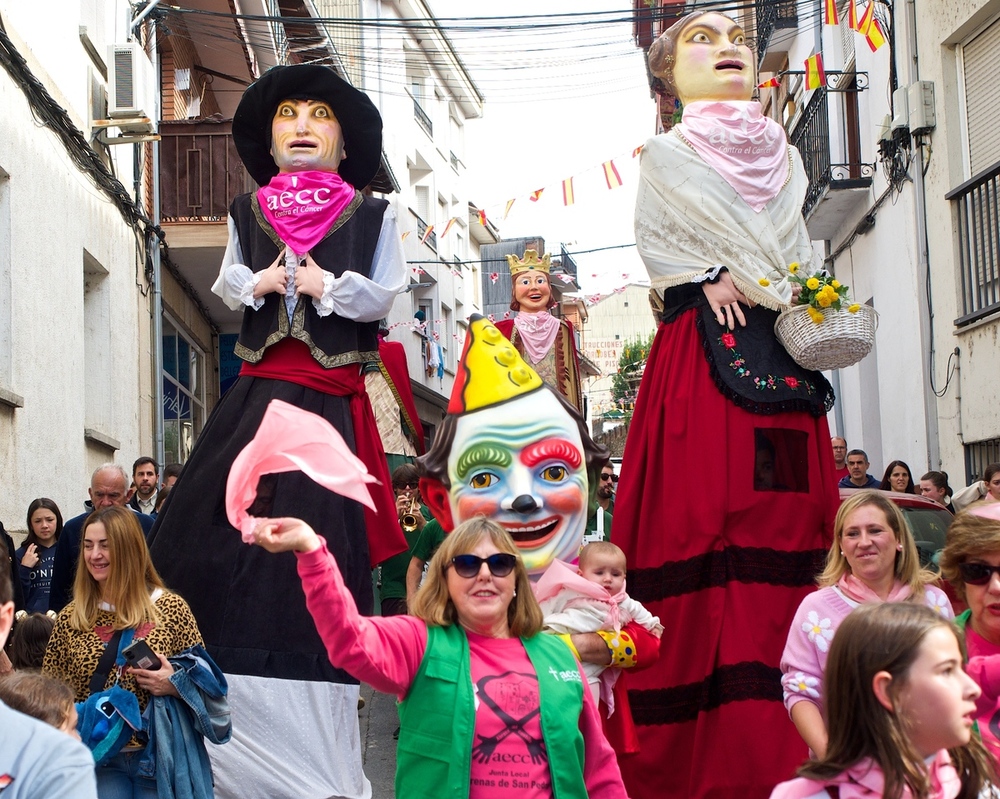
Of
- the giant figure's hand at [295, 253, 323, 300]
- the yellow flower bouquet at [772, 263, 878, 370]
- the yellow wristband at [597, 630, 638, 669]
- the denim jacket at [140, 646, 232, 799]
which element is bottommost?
the denim jacket at [140, 646, 232, 799]

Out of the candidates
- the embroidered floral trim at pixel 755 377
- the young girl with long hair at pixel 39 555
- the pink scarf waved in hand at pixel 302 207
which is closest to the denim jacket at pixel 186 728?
the pink scarf waved in hand at pixel 302 207

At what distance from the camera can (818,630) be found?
389 centimetres

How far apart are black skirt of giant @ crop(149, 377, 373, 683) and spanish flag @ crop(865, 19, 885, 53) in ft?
23.6

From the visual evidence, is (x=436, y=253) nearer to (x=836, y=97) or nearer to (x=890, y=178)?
(x=836, y=97)

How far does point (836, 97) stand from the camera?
51.2ft

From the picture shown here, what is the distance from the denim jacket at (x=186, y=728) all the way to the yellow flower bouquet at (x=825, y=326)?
2.46 meters

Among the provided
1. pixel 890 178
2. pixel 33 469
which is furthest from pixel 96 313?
pixel 890 178

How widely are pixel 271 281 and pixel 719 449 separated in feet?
6.25

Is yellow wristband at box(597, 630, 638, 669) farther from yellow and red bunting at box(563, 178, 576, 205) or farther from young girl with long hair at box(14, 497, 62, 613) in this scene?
yellow and red bunting at box(563, 178, 576, 205)

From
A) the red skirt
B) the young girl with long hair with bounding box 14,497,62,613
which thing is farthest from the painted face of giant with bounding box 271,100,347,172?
the young girl with long hair with bounding box 14,497,62,613

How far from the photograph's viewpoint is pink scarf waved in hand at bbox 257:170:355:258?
572 cm

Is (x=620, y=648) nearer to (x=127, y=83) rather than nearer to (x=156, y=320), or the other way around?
(x=127, y=83)

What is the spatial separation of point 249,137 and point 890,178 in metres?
8.37

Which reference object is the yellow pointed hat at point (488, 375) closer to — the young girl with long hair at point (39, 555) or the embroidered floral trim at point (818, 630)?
the embroidered floral trim at point (818, 630)
